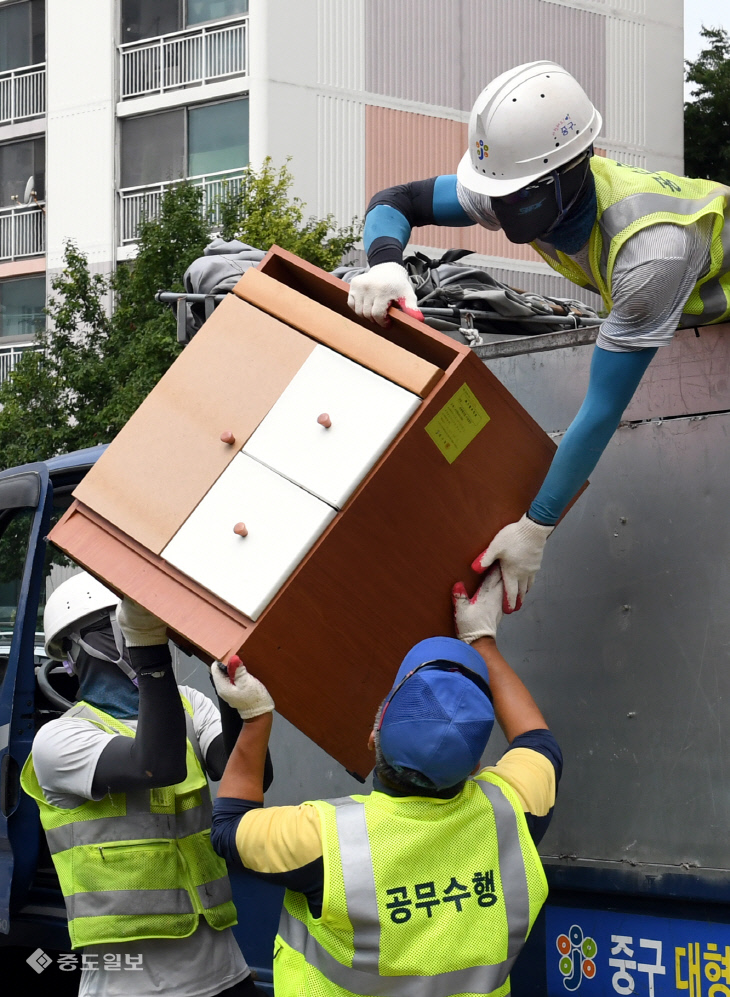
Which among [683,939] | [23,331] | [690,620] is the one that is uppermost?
[690,620]

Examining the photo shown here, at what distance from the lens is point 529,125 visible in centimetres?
251

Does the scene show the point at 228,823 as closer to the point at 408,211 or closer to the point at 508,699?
the point at 508,699

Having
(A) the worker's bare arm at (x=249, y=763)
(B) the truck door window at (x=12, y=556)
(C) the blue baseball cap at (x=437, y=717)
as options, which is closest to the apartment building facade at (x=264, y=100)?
(B) the truck door window at (x=12, y=556)

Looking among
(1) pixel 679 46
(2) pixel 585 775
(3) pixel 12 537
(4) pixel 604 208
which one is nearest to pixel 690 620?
(2) pixel 585 775

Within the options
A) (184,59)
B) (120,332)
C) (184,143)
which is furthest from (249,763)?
(184,59)

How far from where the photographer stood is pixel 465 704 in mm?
2188

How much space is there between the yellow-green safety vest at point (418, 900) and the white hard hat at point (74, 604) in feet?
3.88

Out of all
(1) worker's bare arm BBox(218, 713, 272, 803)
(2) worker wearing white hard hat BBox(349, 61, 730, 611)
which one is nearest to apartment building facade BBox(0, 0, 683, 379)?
(2) worker wearing white hard hat BBox(349, 61, 730, 611)

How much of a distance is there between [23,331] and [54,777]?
63.0 ft

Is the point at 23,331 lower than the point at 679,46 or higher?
lower

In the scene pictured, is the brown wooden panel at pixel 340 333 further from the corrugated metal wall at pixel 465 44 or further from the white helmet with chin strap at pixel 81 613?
the corrugated metal wall at pixel 465 44

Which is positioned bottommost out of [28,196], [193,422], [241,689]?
[28,196]

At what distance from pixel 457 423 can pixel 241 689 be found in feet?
2.32

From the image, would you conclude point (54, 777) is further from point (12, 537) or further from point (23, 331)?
point (23, 331)
